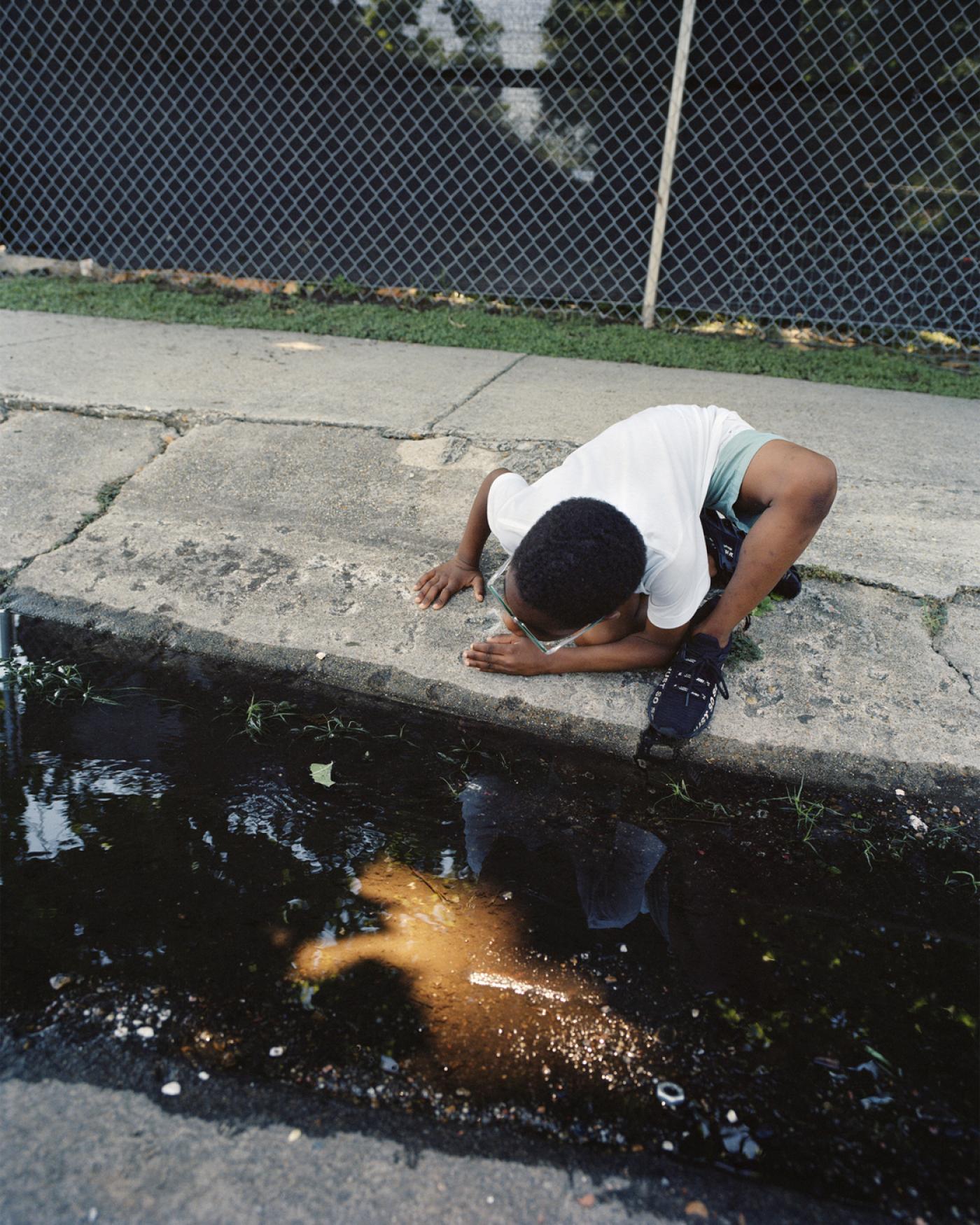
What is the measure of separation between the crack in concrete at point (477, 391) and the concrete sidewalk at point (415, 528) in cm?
2

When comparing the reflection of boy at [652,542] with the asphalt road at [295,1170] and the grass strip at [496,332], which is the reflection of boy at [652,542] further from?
the grass strip at [496,332]

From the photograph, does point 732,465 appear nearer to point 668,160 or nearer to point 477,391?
point 477,391

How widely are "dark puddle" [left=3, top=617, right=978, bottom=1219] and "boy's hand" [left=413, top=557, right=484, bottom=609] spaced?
0.40 m

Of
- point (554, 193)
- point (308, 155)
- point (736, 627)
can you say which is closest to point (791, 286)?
point (554, 193)

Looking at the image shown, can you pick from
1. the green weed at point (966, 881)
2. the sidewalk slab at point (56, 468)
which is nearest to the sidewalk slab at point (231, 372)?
the sidewalk slab at point (56, 468)

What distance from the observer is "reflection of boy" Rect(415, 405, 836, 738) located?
6.24 feet

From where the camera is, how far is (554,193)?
488 cm

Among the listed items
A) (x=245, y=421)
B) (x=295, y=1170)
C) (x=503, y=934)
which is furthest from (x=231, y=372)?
(x=295, y=1170)

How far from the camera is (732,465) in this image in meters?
2.33

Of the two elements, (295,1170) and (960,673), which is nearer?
(295,1170)

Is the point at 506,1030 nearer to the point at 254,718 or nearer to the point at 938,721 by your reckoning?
the point at 254,718

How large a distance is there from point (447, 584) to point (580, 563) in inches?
30.8

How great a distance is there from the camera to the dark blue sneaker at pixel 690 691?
222 cm

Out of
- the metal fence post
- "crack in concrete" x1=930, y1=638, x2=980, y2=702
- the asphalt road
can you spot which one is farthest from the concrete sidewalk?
the asphalt road
